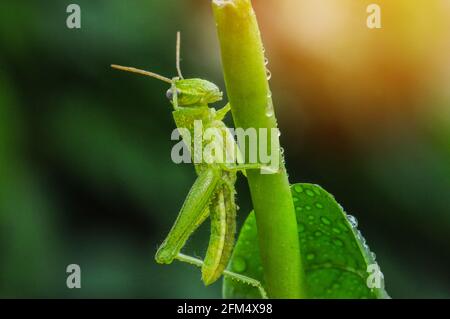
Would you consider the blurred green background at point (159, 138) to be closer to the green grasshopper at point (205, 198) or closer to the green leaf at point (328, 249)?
the green grasshopper at point (205, 198)

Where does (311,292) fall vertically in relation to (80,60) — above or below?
below

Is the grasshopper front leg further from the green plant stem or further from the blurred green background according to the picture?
the blurred green background

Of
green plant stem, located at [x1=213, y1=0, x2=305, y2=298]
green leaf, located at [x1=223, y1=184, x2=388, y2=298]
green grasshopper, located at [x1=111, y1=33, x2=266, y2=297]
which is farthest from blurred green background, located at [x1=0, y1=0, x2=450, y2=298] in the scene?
green plant stem, located at [x1=213, y1=0, x2=305, y2=298]

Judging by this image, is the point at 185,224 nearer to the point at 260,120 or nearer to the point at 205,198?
the point at 205,198

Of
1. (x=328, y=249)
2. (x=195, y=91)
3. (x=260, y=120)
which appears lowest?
(x=328, y=249)

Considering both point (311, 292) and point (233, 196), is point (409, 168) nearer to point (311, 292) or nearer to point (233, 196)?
point (233, 196)

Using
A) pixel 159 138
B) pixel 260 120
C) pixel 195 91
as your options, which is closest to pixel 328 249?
pixel 260 120
